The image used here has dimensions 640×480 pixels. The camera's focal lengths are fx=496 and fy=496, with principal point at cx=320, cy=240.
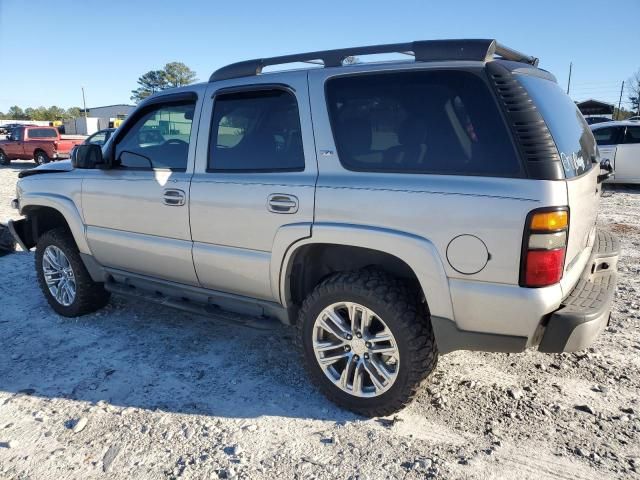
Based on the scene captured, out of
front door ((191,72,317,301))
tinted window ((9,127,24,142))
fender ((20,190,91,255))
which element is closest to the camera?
front door ((191,72,317,301))

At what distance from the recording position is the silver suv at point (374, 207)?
236cm

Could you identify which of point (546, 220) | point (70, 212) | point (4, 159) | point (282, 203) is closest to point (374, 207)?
point (282, 203)

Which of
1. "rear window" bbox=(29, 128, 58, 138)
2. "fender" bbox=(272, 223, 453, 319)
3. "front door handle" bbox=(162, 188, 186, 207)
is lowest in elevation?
"fender" bbox=(272, 223, 453, 319)

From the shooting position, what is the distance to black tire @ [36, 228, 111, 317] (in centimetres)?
Answer: 432

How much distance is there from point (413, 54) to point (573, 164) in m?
1.02

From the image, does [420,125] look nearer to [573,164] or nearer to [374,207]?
[374,207]

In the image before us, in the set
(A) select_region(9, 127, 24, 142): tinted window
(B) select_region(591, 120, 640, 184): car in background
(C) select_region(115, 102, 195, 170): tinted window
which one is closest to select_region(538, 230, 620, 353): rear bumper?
(C) select_region(115, 102, 195, 170): tinted window

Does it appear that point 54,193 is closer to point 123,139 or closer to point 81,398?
point 123,139

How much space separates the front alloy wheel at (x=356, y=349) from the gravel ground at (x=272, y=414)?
8.3 inches

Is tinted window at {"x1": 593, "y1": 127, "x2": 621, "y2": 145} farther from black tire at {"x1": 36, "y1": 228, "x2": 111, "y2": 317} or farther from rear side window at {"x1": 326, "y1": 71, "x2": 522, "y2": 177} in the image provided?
black tire at {"x1": 36, "y1": 228, "x2": 111, "y2": 317}

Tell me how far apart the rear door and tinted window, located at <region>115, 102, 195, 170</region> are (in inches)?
429

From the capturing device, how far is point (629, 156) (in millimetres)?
11148

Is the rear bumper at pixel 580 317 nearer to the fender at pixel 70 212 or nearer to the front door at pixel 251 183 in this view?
the front door at pixel 251 183

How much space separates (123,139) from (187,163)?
2.80 feet
